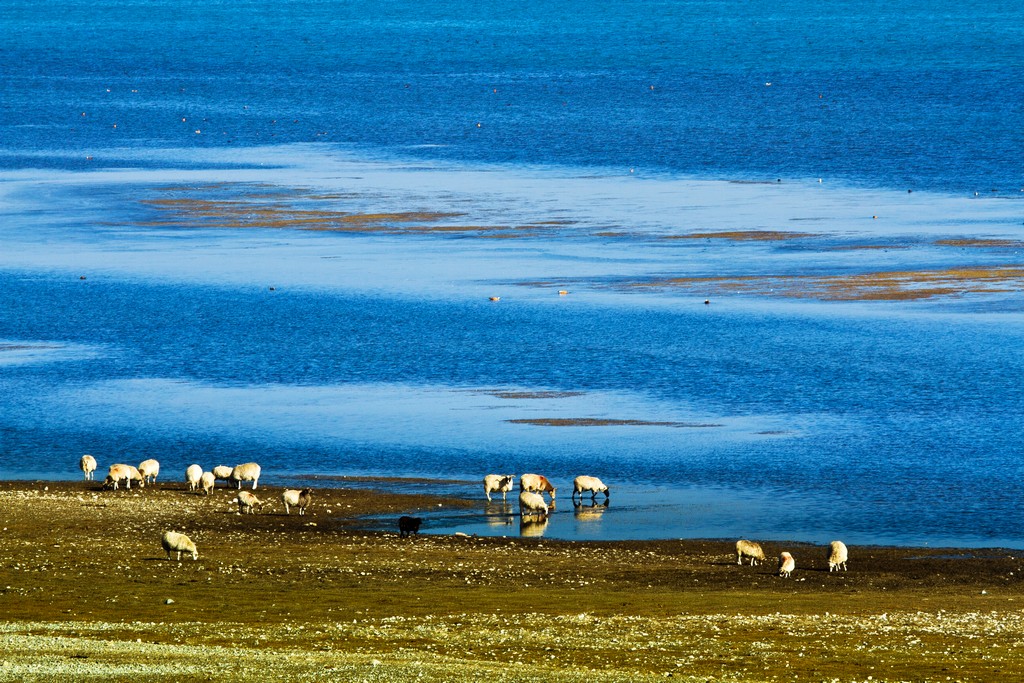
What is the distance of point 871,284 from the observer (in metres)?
59.7

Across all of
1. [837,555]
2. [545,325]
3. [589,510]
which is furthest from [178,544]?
[545,325]

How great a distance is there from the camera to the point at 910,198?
84750mm

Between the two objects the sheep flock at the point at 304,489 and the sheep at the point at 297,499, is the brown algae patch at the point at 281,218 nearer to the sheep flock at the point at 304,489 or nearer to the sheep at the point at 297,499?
the sheep flock at the point at 304,489

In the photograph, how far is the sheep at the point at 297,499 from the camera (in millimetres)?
35188

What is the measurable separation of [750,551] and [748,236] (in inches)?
1579

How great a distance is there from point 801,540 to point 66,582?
1353cm

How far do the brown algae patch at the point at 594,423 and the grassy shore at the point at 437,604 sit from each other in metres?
6.24

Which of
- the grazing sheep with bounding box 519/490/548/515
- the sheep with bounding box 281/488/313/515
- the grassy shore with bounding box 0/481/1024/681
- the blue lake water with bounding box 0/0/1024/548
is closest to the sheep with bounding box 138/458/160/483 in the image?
the grassy shore with bounding box 0/481/1024/681

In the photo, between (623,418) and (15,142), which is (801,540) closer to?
(623,418)

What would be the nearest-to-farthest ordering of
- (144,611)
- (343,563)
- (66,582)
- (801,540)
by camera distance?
(144,611), (66,582), (343,563), (801,540)

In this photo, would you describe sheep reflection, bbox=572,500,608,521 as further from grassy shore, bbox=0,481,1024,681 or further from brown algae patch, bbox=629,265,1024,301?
brown algae patch, bbox=629,265,1024,301

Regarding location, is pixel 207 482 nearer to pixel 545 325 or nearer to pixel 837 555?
pixel 837 555

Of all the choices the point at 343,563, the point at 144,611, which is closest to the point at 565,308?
the point at 343,563

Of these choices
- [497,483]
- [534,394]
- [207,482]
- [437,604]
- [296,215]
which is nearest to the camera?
[437,604]
